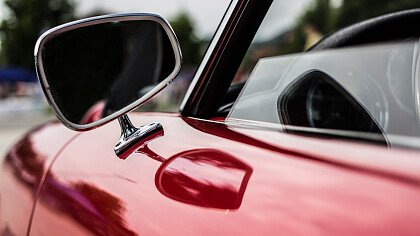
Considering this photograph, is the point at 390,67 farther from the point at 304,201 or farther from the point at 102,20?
Result: the point at 102,20

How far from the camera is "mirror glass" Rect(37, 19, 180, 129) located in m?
1.61

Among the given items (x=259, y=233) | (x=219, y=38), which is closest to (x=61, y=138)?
(x=219, y=38)

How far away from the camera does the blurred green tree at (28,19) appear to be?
32656mm

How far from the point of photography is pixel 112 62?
240 cm

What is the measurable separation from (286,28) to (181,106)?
361 mm

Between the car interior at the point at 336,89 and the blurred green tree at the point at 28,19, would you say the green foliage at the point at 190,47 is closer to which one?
the car interior at the point at 336,89

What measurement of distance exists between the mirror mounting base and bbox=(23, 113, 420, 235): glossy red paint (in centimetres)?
2

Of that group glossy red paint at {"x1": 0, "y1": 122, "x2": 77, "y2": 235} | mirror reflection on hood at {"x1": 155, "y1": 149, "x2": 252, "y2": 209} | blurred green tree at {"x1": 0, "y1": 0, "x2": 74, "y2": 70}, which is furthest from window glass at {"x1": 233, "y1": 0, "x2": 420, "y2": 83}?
blurred green tree at {"x1": 0, "y1": 0, "x2": 74, "y2": 70}

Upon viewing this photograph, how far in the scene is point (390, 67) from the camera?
1.42 meters

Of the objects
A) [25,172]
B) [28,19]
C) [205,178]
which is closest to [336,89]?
[205,178]

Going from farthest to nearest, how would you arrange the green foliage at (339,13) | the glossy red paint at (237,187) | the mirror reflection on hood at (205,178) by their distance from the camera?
the green foliage at (339,13), the mirror reflection on hood at (205,178), the glossy red paint at (237,187)

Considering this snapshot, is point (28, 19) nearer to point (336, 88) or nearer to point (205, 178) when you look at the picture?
point (336, 88)

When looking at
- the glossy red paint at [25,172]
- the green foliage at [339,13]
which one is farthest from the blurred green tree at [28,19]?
the green foliage at [339,13]

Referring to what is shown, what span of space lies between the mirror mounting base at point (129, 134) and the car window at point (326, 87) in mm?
198
